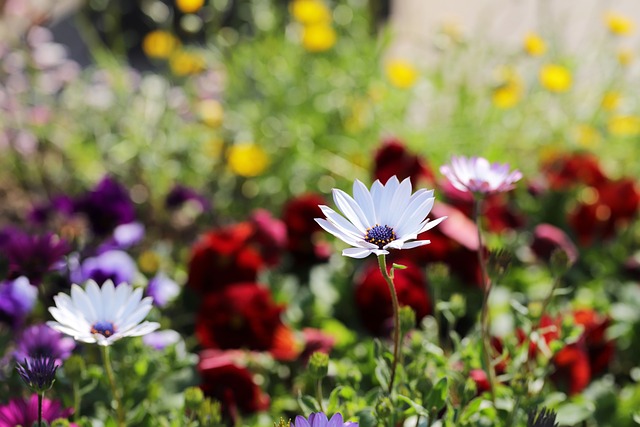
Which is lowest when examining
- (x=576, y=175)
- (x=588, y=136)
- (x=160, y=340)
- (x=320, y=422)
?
(x=320, y=422)

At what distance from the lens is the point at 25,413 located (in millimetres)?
960

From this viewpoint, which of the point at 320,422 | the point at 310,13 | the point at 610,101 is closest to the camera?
the point at 320,422

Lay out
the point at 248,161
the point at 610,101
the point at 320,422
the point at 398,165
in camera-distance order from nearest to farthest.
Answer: the point at 320,422 → the point at 398,165 → the point at 248,161 → the point at 610,101

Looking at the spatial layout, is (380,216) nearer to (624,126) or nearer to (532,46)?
(532,46)

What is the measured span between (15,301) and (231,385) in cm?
33

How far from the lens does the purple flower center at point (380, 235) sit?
818 millimetres

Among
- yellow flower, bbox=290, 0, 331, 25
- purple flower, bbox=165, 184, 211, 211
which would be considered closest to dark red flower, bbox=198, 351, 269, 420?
purple flower, bbox=165, 184, 211, 211

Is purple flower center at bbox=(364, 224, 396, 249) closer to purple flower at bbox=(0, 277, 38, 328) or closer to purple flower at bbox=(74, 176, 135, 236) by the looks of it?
purple flower at bbox=(0, 277, 38, 328)

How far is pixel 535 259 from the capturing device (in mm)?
1662

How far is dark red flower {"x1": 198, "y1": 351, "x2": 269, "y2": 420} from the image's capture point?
1.17 metres

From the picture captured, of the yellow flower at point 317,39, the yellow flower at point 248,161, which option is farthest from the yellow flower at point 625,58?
the yellow flower at point 248,161

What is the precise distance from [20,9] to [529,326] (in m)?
2.14

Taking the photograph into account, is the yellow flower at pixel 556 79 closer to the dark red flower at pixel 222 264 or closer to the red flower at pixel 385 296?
the red flower at pixel 385 296

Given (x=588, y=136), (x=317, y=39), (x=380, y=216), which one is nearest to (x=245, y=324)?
(x=380, y=216)
